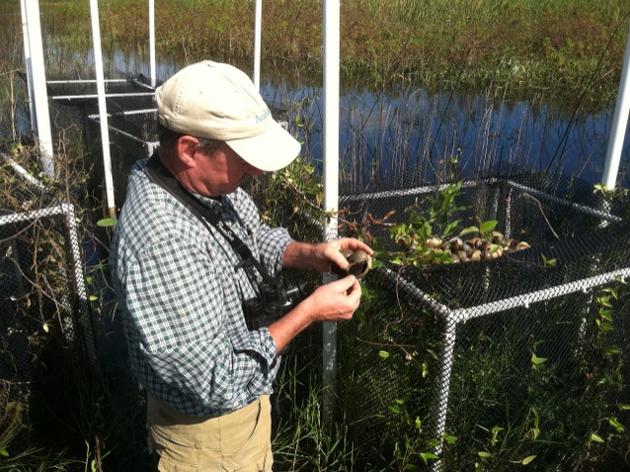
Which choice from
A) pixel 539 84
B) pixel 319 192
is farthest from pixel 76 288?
pixel 539 84

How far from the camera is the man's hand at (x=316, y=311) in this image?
5.61 ft

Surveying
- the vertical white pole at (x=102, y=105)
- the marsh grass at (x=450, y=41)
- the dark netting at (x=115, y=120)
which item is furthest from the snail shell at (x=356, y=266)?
the marsh grass at (x=450, y=41)

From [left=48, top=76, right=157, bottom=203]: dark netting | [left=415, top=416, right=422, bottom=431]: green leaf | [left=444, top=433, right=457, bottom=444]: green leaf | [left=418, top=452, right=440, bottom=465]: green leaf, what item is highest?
[left=48, top=76, right=157, bottom=203]: dark netting

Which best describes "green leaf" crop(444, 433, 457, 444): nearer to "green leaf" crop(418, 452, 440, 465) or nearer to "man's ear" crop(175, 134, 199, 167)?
"green leaf" crop(418, 452, 440, 465)

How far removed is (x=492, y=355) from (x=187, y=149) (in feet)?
4.12

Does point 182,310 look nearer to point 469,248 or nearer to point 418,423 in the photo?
point 418,423

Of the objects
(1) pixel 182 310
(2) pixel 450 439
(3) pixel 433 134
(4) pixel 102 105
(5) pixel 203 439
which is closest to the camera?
(1) pixel 182 310

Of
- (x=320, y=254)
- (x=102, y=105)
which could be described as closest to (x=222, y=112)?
(x=320, y=254)

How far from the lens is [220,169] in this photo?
1.65 metres

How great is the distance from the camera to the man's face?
1.62 meters

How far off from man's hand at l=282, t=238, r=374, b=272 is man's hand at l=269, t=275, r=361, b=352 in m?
0.23

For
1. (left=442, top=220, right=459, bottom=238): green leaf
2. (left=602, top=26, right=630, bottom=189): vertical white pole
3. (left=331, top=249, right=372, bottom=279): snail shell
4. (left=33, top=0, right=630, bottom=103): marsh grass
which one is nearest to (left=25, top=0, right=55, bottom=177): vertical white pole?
(left=331, top=249, right=372, bottom=279): snail shell

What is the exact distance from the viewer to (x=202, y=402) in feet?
5.27

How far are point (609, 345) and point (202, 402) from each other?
64.0 inches
